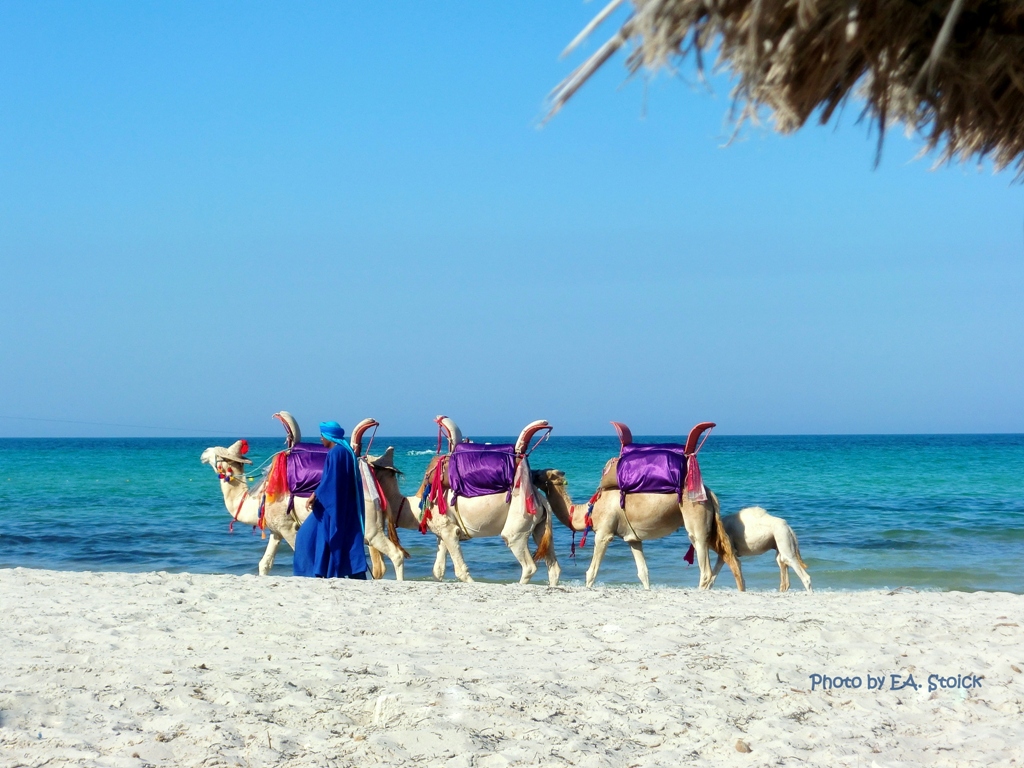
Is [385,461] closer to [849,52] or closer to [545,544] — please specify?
[545,544]

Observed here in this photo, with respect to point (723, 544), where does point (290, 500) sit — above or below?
above

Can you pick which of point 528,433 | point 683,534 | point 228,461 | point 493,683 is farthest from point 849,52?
point 683,534

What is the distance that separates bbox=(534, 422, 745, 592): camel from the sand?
6.95ft

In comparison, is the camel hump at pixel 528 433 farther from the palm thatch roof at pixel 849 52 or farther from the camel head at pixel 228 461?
the palm thatch roof at pixel 849 52

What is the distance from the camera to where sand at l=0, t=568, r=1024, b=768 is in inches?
178

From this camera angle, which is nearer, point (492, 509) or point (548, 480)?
point (492, 509)

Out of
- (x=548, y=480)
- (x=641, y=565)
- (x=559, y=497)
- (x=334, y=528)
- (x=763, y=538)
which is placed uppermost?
(x=548, y=480)

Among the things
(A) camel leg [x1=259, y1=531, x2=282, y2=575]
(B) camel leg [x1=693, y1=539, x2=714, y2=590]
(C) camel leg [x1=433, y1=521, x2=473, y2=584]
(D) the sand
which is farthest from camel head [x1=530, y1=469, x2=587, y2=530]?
(A) camel leg [x1=259, y1=531, x2=282, y2=575]

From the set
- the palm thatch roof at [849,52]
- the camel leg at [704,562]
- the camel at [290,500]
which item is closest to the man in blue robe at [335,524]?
the camel at [290,500]

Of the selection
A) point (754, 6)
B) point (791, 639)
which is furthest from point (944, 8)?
point (791, 639)

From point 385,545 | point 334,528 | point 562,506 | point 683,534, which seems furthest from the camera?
point 683,534

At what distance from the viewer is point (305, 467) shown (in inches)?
→ 430

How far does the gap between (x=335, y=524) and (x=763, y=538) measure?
14.6ft

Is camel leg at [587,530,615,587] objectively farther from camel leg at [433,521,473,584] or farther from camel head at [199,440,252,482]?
camel head at [199,440,252,482]
